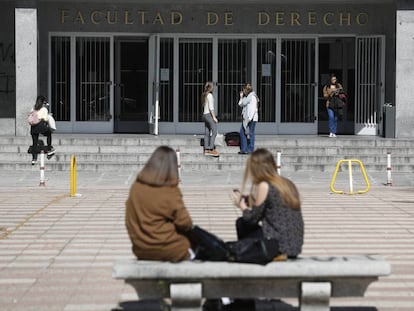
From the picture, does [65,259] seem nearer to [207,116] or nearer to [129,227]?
[129,227]

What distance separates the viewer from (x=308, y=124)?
2767 centimetres

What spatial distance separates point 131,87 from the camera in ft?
94.1

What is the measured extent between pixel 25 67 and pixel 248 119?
6.09 meters

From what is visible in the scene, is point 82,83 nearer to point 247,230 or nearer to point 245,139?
point 245,139

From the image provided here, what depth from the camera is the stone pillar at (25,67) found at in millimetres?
24594

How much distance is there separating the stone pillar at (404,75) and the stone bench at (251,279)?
Answer: 1789 cm

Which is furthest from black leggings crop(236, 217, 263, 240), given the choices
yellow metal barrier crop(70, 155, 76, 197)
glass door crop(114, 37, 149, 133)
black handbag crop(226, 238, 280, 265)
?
glass door crop(114, 37, 149, 133)

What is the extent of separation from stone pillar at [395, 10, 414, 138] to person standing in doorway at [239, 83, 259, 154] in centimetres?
440

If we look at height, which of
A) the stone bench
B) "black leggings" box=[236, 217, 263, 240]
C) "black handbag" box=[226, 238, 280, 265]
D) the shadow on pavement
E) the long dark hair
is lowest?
the shadow on pavement

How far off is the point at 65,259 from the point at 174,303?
3764 millimetres

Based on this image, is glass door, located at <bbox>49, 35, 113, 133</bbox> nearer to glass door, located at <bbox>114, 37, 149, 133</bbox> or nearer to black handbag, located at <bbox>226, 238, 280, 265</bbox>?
glass door, located at <bbox>114, 37, 149, 133</bbox>

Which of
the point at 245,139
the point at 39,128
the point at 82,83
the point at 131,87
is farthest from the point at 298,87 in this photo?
the point at 39,128

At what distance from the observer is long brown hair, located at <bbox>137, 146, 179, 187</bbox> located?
785 centimetres

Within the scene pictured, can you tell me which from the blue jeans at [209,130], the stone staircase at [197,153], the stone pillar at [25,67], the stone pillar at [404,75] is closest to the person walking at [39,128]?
the stone staircase at [197,153]
